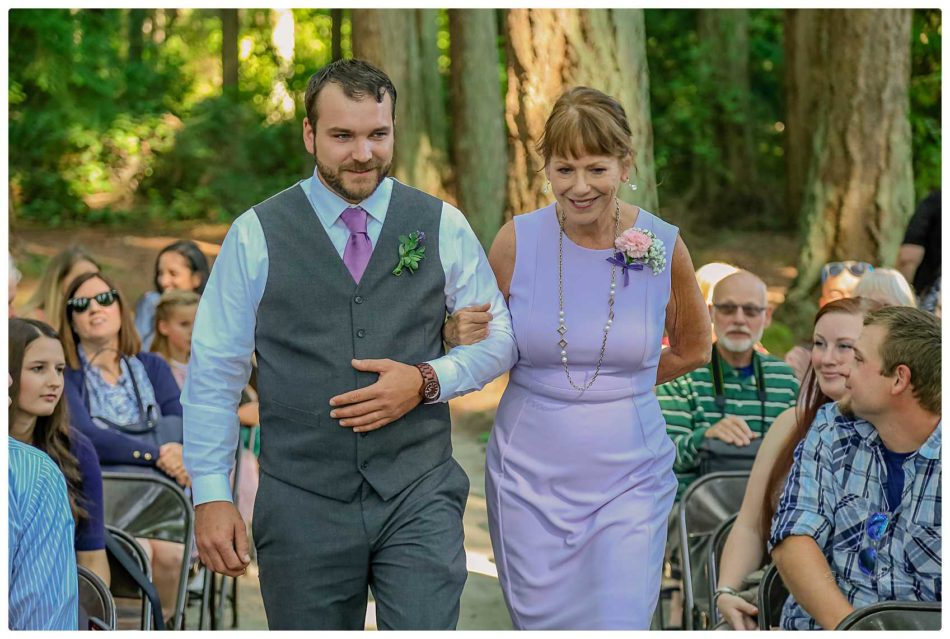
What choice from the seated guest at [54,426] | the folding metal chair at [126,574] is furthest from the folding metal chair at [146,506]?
the seated guest at [54,426]

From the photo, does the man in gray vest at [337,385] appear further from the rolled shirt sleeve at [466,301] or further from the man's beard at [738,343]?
the man's beard at [738,343]

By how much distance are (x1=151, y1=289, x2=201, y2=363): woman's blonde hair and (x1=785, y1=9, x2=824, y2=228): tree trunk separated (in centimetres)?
1160

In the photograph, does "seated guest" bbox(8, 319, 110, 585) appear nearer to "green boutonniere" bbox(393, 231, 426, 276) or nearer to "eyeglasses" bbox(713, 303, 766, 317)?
"green boutonniere" bbox(393, 231, 426, 276)

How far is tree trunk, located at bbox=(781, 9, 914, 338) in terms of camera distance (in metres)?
11.9

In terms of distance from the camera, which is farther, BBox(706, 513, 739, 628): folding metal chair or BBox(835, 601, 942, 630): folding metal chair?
BBox(706, 513, 739, 628): folding metal chair

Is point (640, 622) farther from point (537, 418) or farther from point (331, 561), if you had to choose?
point (331, 561)

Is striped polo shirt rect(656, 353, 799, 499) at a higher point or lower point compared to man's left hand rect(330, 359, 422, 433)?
lower

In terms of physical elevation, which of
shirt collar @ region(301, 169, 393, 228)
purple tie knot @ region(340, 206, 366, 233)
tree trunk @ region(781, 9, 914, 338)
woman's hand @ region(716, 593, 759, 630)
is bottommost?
woman's hand @ region(716, 593, 759, 630)

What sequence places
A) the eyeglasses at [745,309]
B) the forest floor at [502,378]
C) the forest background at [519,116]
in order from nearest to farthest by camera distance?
the eyeglasses at [745,309]
the forest floor at [502,378]
the forest background at [519,116]

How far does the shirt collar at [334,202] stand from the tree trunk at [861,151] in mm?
9020

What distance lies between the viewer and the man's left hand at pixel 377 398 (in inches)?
134

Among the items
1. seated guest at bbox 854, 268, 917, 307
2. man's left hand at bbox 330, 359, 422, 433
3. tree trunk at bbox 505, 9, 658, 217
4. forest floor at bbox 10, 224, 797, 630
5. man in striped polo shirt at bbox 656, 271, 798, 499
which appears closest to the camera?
man's left hand at bbox 330, 359, 422, 433

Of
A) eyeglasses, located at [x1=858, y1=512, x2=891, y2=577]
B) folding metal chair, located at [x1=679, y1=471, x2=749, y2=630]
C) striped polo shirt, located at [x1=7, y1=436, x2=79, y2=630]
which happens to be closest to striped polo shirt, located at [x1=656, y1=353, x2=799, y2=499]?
folding metal chair, located at [x1=679, y1=471, x2=749, y2=630]

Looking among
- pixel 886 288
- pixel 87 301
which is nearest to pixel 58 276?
pixel 87 301
